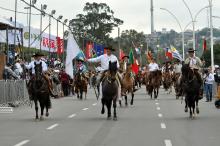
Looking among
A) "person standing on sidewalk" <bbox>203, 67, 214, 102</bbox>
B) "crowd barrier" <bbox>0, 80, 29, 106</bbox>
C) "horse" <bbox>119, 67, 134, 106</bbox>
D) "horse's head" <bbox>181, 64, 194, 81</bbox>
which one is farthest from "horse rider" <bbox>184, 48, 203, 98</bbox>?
"person standing on sidewalk" <bbox>203, 67, 214, 102</bbox>

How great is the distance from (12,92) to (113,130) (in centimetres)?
1347

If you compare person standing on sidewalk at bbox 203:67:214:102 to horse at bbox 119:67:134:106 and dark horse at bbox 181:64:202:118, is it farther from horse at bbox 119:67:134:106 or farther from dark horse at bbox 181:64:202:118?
dark horse at bbox 181:64:202:118

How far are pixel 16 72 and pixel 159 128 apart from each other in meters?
16.3

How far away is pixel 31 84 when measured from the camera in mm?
22000

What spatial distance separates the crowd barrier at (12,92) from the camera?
28.8m

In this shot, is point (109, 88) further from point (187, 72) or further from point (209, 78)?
point (209, 78)

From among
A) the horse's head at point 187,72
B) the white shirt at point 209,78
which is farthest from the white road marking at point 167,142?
the white shirt at point 209,78

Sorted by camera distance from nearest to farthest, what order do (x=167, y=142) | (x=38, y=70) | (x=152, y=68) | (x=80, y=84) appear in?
(x=167, y=142), (x=38, y=70), (x=152, y=68), (x=80, y=84)

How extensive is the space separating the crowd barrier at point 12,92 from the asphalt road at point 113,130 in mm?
4727

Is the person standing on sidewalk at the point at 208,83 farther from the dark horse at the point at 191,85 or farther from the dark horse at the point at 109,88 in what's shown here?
the dark horse at the point at 109,88

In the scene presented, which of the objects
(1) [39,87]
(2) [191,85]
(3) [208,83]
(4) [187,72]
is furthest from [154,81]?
(1) [39,87]

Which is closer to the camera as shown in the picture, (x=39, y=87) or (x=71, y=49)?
(x=39, y=87)

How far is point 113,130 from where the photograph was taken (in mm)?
17625

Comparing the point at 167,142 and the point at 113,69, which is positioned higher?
the point at 113,69
